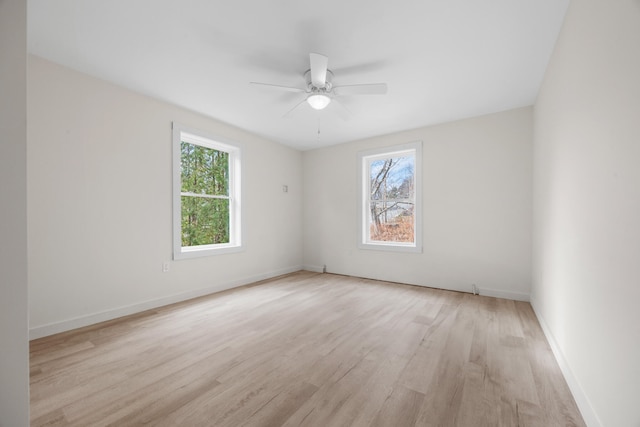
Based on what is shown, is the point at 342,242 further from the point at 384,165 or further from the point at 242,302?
the point at 242,302

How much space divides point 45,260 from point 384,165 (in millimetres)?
4449

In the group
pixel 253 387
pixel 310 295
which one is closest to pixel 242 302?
pixel 310 295

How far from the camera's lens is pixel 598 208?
132 centimetres

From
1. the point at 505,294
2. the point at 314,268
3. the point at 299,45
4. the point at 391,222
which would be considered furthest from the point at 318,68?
the point at 314,268

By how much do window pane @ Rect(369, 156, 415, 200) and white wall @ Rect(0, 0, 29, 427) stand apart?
421 centimetres

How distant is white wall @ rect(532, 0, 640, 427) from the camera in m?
1.01

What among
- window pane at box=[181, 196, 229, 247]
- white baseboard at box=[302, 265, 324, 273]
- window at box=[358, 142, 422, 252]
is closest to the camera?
window pane at box=[181, 196, 229, 247]

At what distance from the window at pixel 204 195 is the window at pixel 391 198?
2210 millimetres

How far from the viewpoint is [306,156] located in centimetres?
542

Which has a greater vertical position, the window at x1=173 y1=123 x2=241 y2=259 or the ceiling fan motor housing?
the ceiling fan motor housing

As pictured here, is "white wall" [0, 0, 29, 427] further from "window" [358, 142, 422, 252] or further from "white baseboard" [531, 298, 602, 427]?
"window" [358, 142, 422, 252]

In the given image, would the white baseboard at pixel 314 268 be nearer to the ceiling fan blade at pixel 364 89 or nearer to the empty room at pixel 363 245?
the empty room at pixel 363 245

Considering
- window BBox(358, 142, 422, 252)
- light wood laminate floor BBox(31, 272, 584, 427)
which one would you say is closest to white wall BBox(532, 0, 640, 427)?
light wood laminate floor BBox(31, 272, 584, 427)

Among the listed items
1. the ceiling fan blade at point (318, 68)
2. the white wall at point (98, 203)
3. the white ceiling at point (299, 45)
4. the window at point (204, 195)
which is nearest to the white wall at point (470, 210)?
the white ceiling at point (299, 45)
